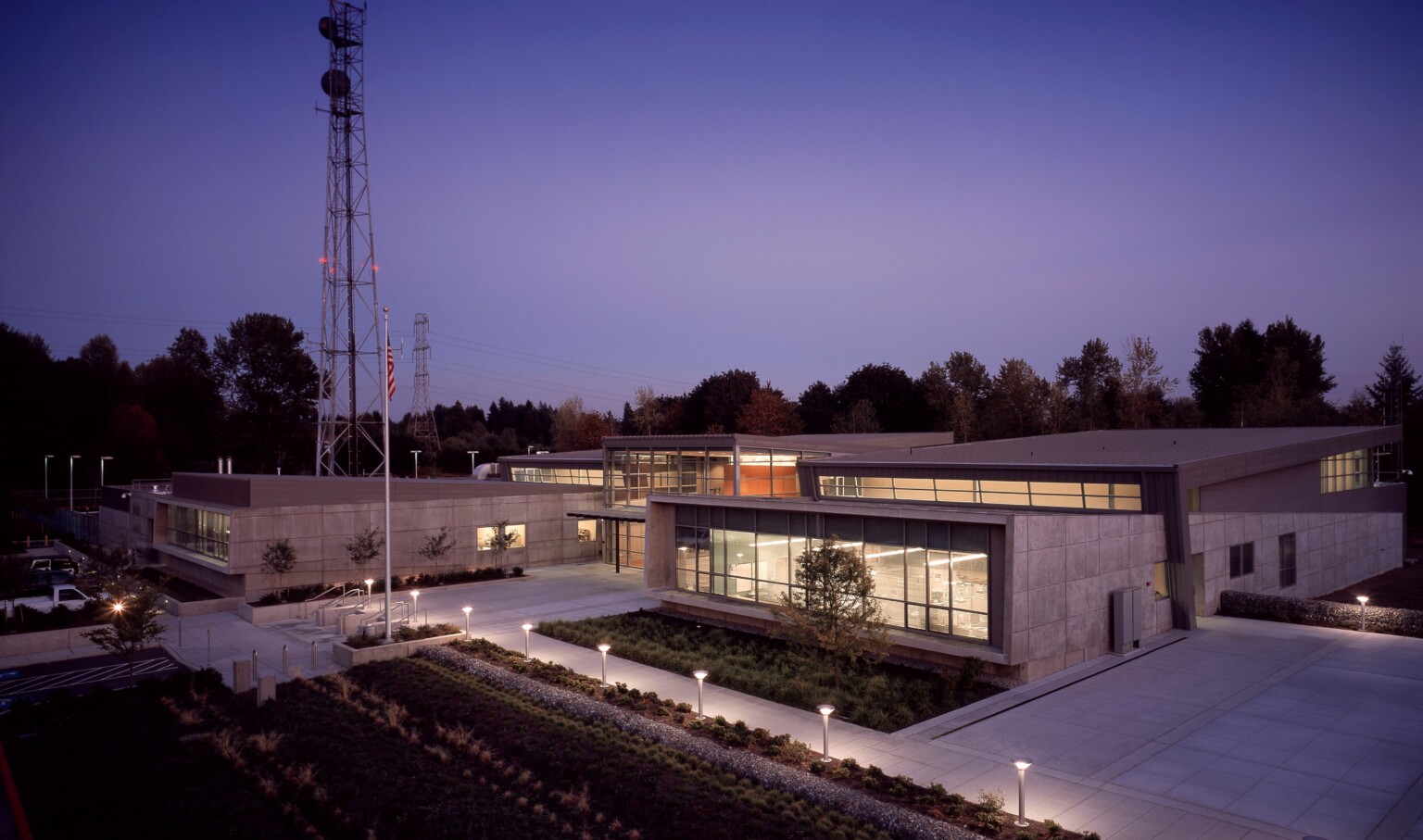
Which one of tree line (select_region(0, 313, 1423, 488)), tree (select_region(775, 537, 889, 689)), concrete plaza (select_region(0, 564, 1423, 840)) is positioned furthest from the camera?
tree line (select_region(0, 313, 1423, 488))

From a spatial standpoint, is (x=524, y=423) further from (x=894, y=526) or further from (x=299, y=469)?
(x=894, y=526)

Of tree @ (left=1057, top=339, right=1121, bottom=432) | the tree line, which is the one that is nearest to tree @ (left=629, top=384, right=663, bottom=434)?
the tree line

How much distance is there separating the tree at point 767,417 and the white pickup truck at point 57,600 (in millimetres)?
55835

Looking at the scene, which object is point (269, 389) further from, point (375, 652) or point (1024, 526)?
point (1024, 526)

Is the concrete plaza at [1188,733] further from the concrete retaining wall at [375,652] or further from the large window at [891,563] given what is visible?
the large window at [891,563]

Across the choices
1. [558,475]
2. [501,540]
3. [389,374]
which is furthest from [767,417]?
[389,374]

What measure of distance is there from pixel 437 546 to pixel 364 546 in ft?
9.90

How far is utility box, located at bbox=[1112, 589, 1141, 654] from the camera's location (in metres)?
21.2

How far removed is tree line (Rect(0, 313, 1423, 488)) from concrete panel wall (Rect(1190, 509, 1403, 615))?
1133 inches

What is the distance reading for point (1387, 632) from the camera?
74.7 ft

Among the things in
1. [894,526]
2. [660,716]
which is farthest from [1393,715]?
[660,716]

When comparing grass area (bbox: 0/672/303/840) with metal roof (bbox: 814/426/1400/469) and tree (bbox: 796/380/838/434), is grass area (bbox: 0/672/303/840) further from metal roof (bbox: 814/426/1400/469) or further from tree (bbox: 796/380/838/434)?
tree (bbox: 796/380/838/434)

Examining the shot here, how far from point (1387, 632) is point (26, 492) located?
271 ft

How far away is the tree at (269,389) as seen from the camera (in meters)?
77.1
